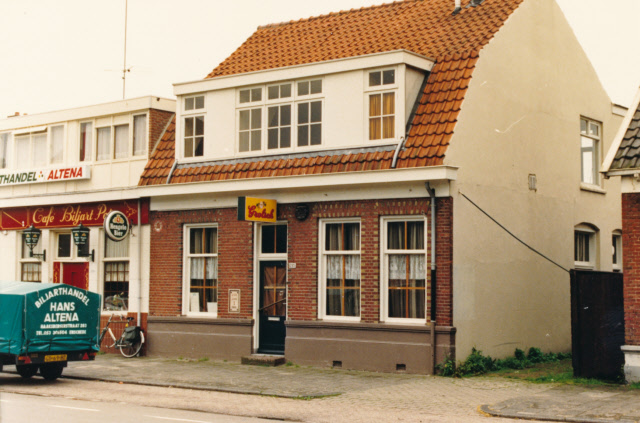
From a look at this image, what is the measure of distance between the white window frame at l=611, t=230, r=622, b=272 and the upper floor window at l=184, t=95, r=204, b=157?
37.3ft

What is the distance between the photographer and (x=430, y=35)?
66.3ft

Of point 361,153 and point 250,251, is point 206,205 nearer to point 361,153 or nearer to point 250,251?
point 250,251

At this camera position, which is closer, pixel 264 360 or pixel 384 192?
pixel 384 192

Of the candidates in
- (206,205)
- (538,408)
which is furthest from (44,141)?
(538,408)

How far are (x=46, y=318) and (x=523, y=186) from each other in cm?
1080

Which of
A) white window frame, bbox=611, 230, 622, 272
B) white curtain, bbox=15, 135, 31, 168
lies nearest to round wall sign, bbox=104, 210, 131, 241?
white curtain, bbox=15, 135, 31, 168

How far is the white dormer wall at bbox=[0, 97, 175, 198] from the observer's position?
2267 centimetres

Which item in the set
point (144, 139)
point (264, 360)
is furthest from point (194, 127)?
point (264, 360)

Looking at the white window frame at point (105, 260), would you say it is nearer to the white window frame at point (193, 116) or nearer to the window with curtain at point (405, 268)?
the white window frame at point (193, 116)

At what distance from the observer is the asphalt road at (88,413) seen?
11867 mm

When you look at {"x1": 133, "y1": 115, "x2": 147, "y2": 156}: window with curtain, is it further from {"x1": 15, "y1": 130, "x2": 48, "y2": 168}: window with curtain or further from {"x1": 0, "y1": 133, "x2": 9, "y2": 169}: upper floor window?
{"x1": 0, "y1": 133, "x2": 9, "y2": 169}: upper floor window

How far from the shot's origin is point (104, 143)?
2348 centimetres

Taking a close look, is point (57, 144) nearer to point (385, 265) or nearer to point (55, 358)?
point (55, 358)

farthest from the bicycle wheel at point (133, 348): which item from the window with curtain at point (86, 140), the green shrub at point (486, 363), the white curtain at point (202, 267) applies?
the green shrub at point (486, 363)
